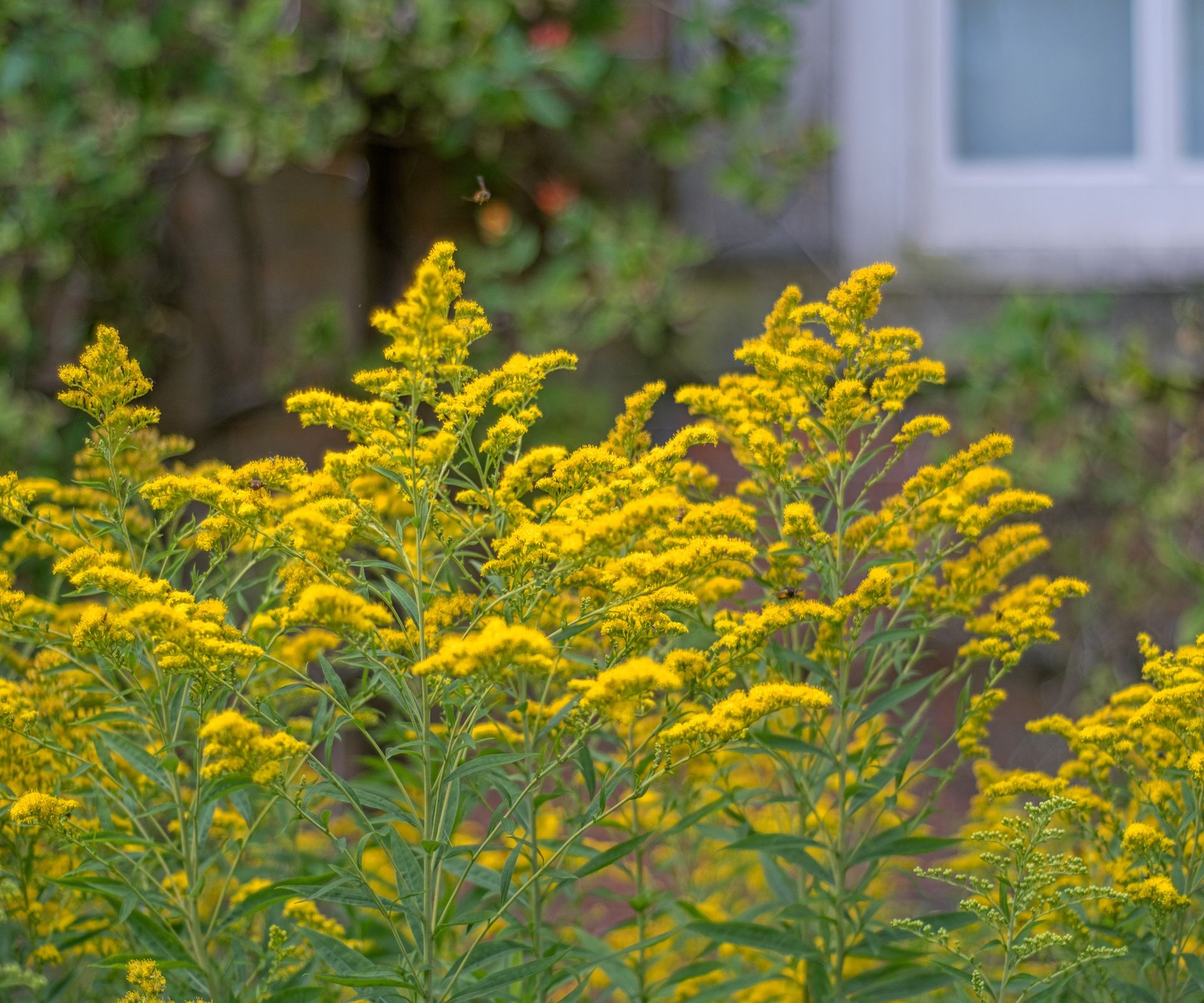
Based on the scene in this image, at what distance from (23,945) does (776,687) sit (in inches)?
48.8

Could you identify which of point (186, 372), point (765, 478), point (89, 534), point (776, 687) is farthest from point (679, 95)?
point (776, 687)

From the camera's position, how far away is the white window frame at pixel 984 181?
3.81 metres

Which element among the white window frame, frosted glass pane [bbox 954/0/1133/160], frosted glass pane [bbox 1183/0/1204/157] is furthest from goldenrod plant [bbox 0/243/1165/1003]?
frosted glass pane [bbox 1183/0/1204/157]

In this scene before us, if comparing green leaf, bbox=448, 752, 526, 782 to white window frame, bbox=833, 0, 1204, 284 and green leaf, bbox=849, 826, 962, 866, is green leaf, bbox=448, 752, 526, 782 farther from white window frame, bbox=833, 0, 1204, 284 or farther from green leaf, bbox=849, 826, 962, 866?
white window frame, bbox=833, 0, 1204, 284

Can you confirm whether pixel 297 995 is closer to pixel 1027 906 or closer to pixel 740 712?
pixel 740 712

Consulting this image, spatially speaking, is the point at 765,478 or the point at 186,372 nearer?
the point at 765,478

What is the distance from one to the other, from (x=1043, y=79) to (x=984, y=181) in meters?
0.36

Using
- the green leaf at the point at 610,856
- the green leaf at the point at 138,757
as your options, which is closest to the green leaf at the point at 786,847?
the green leaf at the point at 610,856

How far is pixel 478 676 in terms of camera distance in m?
1.36

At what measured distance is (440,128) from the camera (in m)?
3.90

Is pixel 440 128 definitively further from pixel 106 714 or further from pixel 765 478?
pixel 106 714

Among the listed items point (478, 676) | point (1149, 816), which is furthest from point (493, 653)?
point (1149, 816)

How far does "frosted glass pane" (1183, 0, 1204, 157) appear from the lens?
12.8ft

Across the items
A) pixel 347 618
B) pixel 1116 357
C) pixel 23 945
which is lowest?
pixel 23 945
